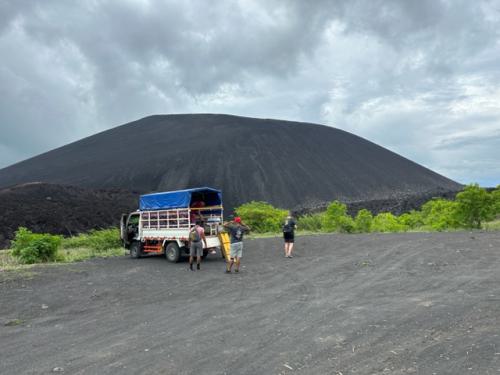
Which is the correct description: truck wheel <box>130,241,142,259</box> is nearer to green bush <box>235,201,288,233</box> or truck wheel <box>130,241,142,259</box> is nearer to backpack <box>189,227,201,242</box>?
backpack <box>189,227,201,242</box>

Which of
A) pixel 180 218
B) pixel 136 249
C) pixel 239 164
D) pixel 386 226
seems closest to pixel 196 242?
pixel 180 218

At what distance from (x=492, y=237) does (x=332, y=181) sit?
181ft

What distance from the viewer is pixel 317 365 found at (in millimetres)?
5727

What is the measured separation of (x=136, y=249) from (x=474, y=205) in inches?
734

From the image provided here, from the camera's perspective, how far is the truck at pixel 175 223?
17250 mm

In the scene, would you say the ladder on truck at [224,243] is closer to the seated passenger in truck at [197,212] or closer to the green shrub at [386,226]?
the seated passenger in truck at [197,212]

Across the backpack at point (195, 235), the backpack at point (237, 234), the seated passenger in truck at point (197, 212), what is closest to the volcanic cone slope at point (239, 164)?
the seated passenger in truck at point (197, 212)

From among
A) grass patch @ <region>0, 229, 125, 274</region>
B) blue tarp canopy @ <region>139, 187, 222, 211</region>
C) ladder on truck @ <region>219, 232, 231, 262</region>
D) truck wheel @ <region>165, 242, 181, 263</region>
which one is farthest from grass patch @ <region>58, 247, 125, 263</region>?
ladder on truck @ <region>219, 232, 231, 262</region>

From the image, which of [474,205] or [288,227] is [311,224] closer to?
[474,205]

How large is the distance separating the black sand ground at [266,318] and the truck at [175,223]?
7.02 feet

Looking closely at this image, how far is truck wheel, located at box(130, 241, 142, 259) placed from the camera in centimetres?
1927

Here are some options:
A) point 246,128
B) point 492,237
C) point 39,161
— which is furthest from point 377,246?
point 39,161

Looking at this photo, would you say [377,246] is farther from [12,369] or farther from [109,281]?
[12,369]

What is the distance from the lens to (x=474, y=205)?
2589 cm
